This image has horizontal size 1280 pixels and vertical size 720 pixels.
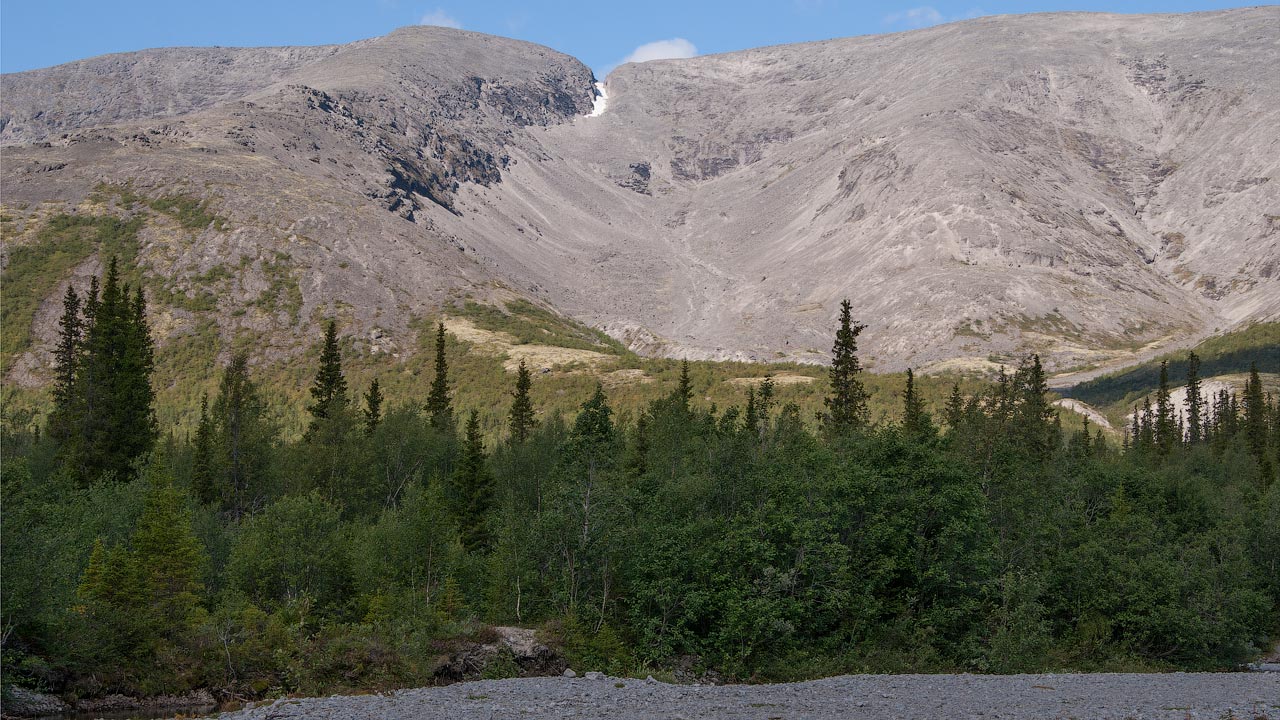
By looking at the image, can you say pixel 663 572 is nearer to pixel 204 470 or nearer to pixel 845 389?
pixel 845 389

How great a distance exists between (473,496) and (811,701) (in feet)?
113

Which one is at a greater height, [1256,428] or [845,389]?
[845,389]

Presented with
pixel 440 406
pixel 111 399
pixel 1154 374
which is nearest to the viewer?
pixel 111 399

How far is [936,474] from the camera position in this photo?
147ft

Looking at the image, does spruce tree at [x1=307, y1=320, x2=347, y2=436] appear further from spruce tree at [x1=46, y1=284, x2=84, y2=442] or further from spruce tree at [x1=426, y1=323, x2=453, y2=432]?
spruce tree at [x1=46, y1=284, x2=84, y2=442]

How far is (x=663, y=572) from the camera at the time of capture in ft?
133

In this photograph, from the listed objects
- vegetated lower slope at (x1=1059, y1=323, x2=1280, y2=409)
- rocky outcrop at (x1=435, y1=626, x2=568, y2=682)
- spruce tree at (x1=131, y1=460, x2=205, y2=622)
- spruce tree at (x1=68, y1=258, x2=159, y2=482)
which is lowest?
rocky outcrop at (x1=435, y1=626, x2=568, y2=682)

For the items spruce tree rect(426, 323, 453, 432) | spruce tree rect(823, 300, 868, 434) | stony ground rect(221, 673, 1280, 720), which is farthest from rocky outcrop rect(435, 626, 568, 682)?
spruce tree rect(426, 323, 453, 432)

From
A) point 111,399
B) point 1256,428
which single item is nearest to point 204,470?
point 111,399

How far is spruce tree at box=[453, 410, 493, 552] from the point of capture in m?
60.9

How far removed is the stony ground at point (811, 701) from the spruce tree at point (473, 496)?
2634 cm

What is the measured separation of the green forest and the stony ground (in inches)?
124

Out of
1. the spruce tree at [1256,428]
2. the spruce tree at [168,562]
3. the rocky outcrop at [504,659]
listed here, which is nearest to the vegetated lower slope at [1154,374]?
the spruce tree at [1256,428]

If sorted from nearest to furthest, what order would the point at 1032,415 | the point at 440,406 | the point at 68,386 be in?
the point at 68,386 → the point at 1032,415 → the point at 440,406
